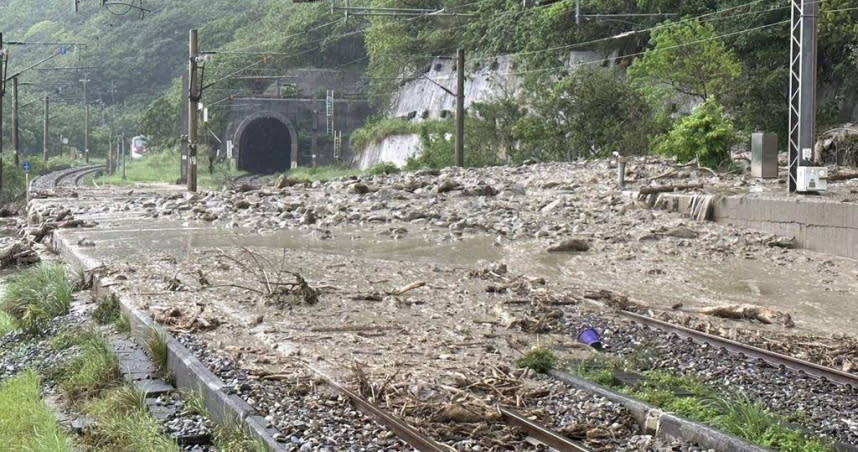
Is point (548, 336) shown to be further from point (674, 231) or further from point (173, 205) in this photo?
point (173, 205)

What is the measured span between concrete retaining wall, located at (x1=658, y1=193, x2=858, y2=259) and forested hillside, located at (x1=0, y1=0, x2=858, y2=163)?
24.6 feet

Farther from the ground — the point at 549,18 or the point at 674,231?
the point at 549,18

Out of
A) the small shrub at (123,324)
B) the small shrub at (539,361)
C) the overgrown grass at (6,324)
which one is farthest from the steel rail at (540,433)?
the overgrown grass at (6,324)

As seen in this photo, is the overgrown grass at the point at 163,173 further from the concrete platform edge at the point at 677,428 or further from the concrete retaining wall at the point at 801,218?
the concrete platform edge at the point at 677,428

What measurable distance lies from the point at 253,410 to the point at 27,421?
95.7 inches

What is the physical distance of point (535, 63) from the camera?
2142 inches

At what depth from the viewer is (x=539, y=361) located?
10.6m

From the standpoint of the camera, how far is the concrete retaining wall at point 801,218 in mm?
20219

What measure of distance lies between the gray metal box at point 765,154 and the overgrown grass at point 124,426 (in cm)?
2063

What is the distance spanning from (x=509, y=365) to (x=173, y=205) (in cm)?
2541

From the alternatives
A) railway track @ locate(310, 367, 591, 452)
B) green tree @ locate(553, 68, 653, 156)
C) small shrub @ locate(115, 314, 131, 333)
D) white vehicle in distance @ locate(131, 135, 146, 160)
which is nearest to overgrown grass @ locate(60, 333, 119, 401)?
small shrub @ locate(115, 314, 131, 333)

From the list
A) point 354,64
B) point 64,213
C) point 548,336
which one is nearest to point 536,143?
point 64,213

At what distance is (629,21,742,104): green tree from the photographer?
39.9 metres

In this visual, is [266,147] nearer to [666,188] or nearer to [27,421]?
[666,188]
